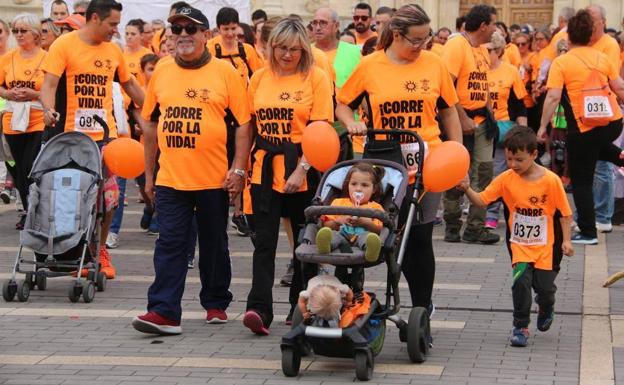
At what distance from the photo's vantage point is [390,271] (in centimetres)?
721

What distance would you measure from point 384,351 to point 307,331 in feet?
2.92

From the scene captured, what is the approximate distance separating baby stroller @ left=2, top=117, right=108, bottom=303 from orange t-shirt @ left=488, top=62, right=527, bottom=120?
5.26 m

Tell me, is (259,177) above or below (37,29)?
below

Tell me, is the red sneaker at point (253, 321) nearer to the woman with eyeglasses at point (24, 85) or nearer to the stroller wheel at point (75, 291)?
the stroller wheel at point (75, 291)

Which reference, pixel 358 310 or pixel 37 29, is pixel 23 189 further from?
pixel 358 310

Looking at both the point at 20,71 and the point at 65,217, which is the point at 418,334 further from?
the point at 20,71

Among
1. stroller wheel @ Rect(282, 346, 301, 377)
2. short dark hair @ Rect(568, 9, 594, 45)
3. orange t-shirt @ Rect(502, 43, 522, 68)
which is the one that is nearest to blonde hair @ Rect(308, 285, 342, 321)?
stroller wheel @ Rect(282, 346, 301, 377)

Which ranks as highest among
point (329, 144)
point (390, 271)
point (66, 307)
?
point (329, 144)

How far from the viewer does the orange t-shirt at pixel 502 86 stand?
1370 cm

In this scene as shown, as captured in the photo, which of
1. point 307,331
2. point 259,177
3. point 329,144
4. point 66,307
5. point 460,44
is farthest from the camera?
point 460,44

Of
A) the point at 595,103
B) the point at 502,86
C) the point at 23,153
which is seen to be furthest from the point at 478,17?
the point at 23,153

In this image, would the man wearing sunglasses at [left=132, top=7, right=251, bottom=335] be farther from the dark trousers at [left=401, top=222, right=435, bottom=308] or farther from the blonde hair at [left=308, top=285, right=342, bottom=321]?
the blonde hair at [left=308, top=285, right=342, bottom=321]

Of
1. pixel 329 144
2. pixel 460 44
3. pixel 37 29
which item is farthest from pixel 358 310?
pixel 37 29

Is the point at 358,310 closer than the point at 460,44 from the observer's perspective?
Yes
